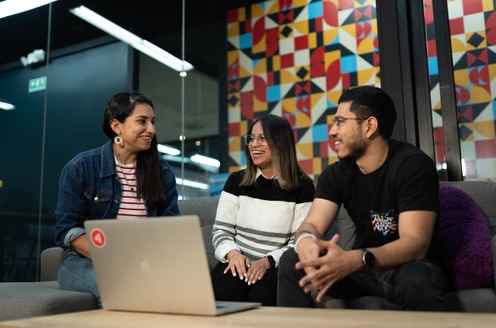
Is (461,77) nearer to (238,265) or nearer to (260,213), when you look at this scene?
(260,213)

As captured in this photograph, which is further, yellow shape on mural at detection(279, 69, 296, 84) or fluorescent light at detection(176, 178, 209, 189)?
fluorescent light at detection(176, 178, 209, 189)

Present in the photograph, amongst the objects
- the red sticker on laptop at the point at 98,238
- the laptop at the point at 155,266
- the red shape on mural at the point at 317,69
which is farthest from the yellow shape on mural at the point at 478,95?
the red sticker on laptop at the point at 98,238

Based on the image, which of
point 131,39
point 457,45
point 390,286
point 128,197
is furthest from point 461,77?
point 131,39

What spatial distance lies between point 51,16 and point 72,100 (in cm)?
78

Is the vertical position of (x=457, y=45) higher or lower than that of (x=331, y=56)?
lower

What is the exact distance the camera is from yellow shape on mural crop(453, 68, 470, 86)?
113 inches

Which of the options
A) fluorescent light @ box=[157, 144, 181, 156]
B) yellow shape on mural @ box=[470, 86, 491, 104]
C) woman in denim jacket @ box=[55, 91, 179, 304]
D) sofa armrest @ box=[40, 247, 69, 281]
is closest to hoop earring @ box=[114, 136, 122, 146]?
woman in denim jacket @ box=[55, 91, 179, 304]

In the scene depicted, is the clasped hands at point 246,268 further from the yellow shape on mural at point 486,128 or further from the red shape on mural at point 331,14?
the red shape on mural at point 331,14

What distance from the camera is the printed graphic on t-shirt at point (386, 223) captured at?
6.02 ft

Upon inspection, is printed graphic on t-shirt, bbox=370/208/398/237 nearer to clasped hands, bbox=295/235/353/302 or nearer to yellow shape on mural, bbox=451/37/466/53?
clasped hands, bbox=295/235/353/302

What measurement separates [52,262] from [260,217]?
1.15m

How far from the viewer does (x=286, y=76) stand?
3.65 metres

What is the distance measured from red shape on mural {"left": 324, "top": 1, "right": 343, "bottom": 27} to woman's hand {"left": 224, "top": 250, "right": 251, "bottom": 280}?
6.54ft

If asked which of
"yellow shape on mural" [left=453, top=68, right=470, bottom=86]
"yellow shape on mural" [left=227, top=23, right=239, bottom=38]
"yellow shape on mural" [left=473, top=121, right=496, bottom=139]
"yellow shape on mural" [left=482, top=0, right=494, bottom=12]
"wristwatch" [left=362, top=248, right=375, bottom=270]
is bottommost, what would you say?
"wristwatch" [left=362, top=248, right=375, bottom=270]
